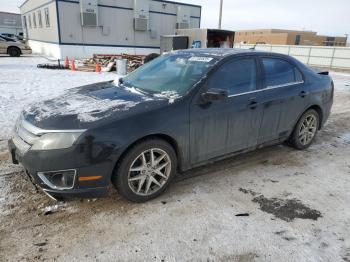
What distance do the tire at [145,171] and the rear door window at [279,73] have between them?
1.80 meters

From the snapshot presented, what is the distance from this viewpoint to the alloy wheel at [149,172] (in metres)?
3.14

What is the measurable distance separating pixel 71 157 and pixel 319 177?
10.4 ft

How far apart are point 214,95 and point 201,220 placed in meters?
1.32

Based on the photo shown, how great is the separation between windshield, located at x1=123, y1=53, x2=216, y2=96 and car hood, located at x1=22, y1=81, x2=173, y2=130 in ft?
0.71

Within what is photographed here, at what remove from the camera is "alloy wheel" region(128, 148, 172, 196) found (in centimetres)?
314

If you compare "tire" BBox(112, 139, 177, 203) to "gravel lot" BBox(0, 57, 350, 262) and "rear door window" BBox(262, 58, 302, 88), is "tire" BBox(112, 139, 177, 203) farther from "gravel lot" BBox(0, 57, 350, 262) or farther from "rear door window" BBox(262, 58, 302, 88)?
"rear door window" BBox(262, 58, 302, 88)

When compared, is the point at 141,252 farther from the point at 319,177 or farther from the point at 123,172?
the point at 319,177

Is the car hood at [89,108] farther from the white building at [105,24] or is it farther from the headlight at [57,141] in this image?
the white building at [105,24]

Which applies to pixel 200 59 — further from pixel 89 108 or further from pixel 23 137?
pixel 23 137

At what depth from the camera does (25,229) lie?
2779 millimetres

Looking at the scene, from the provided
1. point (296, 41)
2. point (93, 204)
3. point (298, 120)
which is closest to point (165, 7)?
point (298, 120)

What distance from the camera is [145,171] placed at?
3191mm

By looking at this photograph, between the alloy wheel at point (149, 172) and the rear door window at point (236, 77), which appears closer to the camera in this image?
the alloy wheel at point (149, 172)

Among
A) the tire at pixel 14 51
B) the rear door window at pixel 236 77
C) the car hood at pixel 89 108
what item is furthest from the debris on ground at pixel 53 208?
the tire at pixel 14 51
